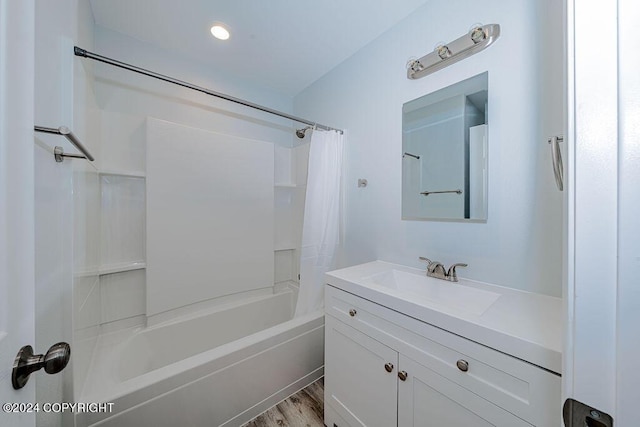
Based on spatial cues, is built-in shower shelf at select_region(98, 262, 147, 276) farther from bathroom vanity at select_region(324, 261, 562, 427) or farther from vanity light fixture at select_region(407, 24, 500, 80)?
vanity light fixture at select_region(407, 24, 500, 80)

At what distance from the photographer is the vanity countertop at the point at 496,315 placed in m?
0.67

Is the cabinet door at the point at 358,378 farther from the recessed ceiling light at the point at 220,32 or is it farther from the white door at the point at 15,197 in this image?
the recessed ceiling light at the point at 220,32

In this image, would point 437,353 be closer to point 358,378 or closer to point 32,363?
point 358,378

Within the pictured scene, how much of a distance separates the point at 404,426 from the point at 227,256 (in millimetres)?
1792

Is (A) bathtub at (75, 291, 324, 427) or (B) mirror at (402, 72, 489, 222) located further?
(B) mirror at (402, 72, 489, 222)

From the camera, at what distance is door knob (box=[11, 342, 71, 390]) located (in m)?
0.41

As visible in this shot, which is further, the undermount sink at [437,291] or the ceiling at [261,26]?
the ceiling at [261,26]

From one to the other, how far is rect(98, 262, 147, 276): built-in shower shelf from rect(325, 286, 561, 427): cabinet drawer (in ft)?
5.63

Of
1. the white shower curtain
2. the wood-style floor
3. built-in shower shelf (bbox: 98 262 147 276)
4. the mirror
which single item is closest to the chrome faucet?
the mirror

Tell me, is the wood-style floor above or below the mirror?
below

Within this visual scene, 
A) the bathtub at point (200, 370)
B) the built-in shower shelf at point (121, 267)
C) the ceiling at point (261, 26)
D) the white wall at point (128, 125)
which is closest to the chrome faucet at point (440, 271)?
the bathtub at point (200, 370)

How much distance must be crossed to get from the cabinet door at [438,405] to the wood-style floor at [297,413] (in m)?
0.69

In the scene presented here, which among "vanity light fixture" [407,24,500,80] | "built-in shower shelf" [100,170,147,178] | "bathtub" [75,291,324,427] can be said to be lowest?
"bathtub" [75,291,324,427]

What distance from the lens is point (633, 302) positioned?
385mm
